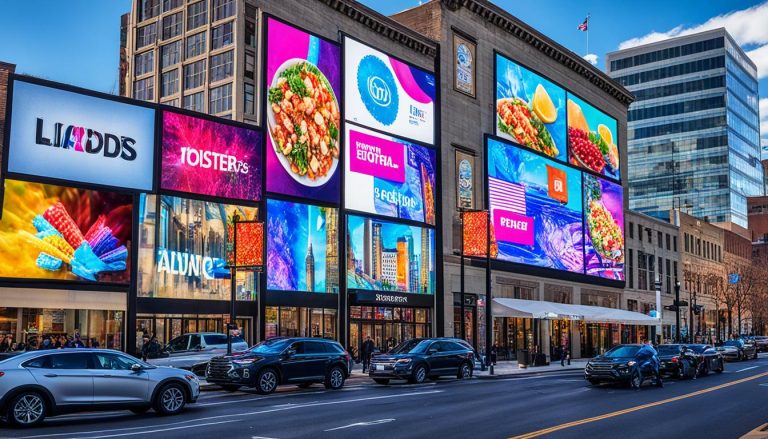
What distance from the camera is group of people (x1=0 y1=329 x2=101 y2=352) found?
31203 millimetres

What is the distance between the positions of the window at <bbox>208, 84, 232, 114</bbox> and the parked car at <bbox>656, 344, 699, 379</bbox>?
25290mm

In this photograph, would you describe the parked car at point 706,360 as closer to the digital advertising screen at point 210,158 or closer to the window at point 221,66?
the digital advertising screen at point 210,158

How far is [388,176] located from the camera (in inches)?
1953

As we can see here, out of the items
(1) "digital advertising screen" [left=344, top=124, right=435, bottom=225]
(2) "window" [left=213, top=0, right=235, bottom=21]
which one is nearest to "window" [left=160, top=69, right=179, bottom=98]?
(2) "window" [left=213, top=0, right=235, bottom=21]

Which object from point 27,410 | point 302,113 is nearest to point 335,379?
point 27,410

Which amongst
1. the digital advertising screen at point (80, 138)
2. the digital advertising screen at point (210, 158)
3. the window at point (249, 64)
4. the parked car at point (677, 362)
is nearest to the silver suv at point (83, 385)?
the digital advertising screen at point (80, 138)

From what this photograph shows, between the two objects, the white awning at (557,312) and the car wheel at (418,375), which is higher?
the white awning at (557,312)

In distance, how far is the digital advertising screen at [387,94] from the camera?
48.1 metres

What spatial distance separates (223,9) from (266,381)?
25677 millimetres

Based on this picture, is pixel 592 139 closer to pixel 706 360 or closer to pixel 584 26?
pixel 584 26

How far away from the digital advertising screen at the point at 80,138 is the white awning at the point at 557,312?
26.4 metres

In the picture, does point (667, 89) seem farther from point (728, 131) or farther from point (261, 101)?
point (261, 101)

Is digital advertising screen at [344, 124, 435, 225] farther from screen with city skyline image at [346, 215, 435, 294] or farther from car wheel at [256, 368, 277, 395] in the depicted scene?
car wheel at [256, 368, 277, 395]

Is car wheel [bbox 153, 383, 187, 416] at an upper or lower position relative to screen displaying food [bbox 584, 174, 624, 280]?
lower
